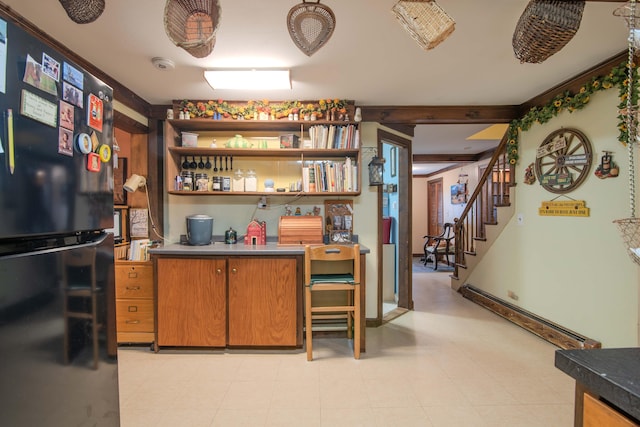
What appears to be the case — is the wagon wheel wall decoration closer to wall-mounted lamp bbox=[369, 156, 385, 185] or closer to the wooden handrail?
the wooden handrail

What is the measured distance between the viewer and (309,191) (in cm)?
290

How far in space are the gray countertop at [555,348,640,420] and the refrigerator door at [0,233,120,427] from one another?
133 centimetres

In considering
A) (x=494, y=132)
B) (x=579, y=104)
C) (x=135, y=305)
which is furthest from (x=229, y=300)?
(x=494, y=132)

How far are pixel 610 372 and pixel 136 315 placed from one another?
10.1 ft

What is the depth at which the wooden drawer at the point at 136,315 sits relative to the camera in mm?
2621

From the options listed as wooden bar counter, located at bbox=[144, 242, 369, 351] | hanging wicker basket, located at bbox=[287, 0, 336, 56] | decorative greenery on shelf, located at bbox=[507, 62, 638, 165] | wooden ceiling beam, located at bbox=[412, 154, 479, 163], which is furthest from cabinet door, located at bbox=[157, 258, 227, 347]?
wooden ceiling beam, located at bbox=[412, 154, 479, 163]

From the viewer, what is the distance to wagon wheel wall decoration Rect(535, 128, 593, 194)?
2.47 metres

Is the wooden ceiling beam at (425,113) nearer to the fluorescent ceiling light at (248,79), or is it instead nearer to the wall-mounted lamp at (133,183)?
the fluorescent ceiling light at (248,79)

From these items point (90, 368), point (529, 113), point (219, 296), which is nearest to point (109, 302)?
point (90, 368)

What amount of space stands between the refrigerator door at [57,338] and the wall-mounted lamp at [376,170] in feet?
8.13

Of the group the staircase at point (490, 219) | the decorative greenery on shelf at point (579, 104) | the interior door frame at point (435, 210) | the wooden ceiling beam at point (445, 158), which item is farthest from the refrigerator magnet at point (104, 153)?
the interior door frame at point (435, 210)

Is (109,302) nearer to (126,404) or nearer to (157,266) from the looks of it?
(126,404)

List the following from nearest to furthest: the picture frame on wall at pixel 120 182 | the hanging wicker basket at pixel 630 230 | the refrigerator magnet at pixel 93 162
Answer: the hanging wicker basket at pixel 630 230 < the refrigerator magnet at pixel 93 162 < the picture frame on wall at pixel 120 182

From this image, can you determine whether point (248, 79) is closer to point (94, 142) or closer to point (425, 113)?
point (94, 142)
